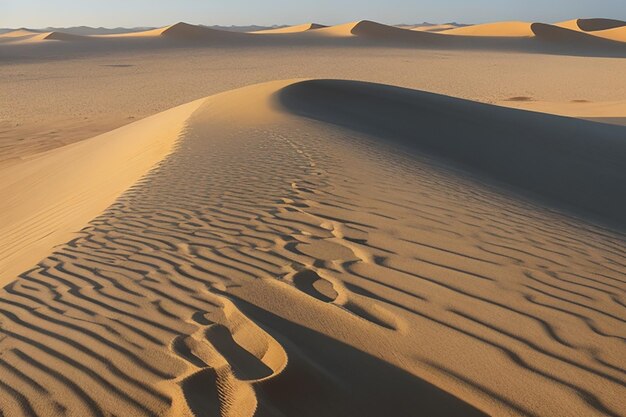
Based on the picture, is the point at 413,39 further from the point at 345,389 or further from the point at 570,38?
the point at 345,389

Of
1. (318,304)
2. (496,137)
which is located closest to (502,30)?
(496,137)

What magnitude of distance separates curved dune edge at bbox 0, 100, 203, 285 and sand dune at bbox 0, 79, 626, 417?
0.39 meters

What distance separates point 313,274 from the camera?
3.66m

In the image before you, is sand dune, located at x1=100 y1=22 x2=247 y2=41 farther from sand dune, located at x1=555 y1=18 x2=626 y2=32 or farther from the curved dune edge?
the curved dune edge

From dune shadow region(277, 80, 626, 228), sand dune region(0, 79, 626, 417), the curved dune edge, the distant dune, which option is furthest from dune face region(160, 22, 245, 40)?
sand dune region(0, 79, 626, 417)

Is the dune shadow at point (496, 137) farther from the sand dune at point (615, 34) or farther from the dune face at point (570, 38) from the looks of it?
the sand dune at point (615, 34)

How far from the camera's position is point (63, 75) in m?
34.8

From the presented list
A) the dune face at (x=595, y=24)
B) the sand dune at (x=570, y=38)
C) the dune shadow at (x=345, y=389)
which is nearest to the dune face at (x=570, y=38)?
the sand dune at (x=570, y=38)

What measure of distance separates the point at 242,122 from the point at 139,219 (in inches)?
230

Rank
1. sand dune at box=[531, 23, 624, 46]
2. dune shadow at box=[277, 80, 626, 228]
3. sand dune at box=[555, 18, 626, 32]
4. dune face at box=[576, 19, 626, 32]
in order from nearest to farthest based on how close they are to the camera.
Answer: dune shadow at box=[277, 80, 626, 228], sand dune at box=[531, 23, 624, 46], sand dune at box=[555, 18, 626, 32], dune face at box=[576, 19, 626, 32]

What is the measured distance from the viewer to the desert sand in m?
2.54

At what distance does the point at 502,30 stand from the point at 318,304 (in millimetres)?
71711

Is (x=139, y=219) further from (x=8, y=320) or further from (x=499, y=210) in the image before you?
(x=499, y=210)

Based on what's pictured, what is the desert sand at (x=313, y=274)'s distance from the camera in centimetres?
254
